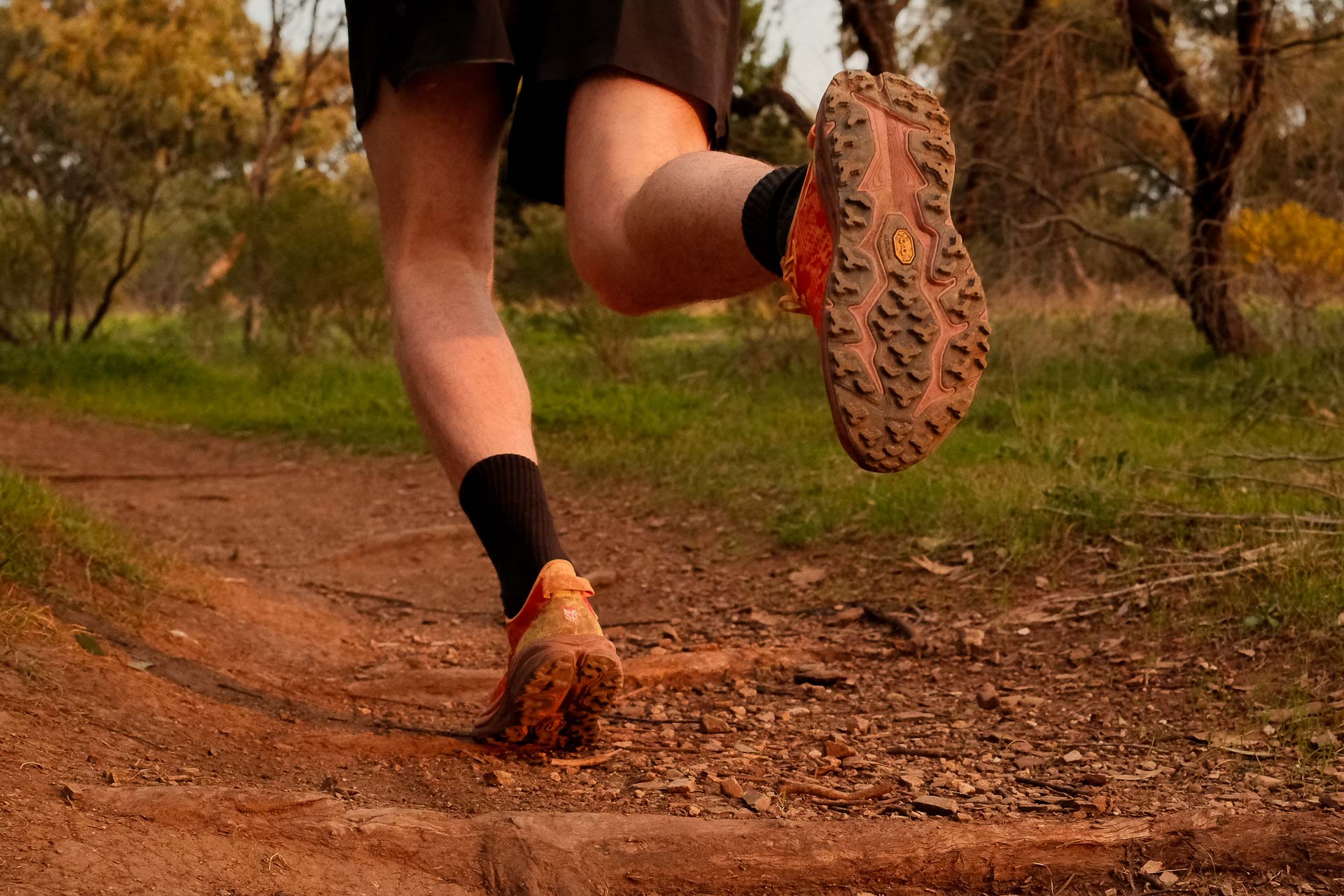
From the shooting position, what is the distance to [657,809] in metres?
1.61

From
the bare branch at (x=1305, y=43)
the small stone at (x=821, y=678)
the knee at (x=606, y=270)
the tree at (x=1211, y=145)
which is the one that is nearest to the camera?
the knee at (x=606, y=270)

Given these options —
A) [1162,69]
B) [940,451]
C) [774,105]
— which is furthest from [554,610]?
[774,105]

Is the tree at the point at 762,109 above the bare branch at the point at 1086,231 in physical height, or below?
above

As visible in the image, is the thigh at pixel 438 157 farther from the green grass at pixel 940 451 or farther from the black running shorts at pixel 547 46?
the green grass at pixel 940 451

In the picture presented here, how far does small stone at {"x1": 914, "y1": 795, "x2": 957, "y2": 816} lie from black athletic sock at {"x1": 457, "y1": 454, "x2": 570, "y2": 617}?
59 centimetres

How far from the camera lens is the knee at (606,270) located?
1585 millimetres

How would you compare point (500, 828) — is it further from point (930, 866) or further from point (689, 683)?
point (689, 683)

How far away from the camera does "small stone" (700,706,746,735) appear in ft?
6.73

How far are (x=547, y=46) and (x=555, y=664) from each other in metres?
0.84

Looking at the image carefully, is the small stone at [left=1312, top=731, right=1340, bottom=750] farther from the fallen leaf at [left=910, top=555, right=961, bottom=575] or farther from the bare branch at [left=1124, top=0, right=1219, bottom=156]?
the bare branch at [left=1124, top=0, right=1219, bottom=156]

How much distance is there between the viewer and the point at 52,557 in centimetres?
243

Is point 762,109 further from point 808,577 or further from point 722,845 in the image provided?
point 722,845

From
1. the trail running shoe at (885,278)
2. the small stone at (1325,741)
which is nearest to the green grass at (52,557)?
the trail running shoe at (885,278)

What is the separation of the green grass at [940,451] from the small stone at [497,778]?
1.43 metres
